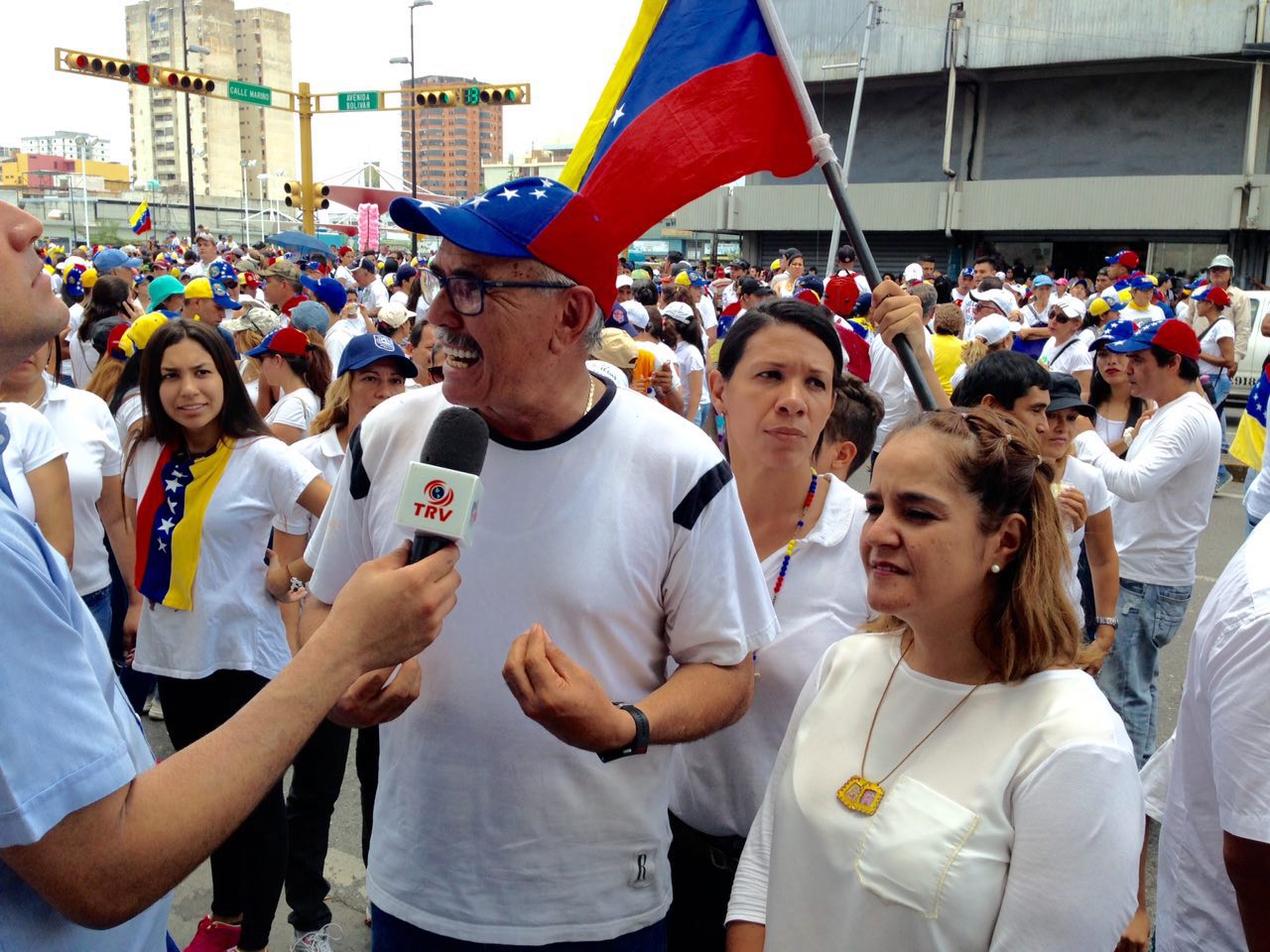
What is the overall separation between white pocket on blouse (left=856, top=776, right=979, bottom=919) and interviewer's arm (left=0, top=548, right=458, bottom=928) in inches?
34.0

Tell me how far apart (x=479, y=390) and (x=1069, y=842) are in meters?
1.30

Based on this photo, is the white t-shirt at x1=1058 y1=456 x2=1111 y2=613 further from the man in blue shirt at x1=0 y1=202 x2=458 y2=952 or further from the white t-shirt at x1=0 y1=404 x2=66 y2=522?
the white t-shirt at x1=0 y1=404 x2=66 y2=522

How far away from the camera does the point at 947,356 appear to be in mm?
9031

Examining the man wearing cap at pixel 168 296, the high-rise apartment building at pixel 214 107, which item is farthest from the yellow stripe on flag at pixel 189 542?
the high-rise apartment building at pixel 214 107

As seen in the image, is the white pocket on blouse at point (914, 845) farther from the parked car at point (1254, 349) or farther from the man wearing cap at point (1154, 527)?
the parked car at point (1254, 349)

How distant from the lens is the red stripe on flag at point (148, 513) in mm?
3809

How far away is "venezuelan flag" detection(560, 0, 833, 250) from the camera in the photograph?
Answer: 278cm

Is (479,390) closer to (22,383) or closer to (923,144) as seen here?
(22,383)

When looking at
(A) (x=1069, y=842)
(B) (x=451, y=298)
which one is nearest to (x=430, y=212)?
(B) (x=451, y=298)

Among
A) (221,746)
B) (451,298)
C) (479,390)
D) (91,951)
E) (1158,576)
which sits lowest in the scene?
(1158,576)

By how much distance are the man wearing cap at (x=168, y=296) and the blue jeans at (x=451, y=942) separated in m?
7.88

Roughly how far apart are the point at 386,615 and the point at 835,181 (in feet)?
5.70

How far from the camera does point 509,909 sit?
2.00 meters

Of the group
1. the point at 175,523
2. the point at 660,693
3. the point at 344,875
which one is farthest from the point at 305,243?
the point at 660,693
